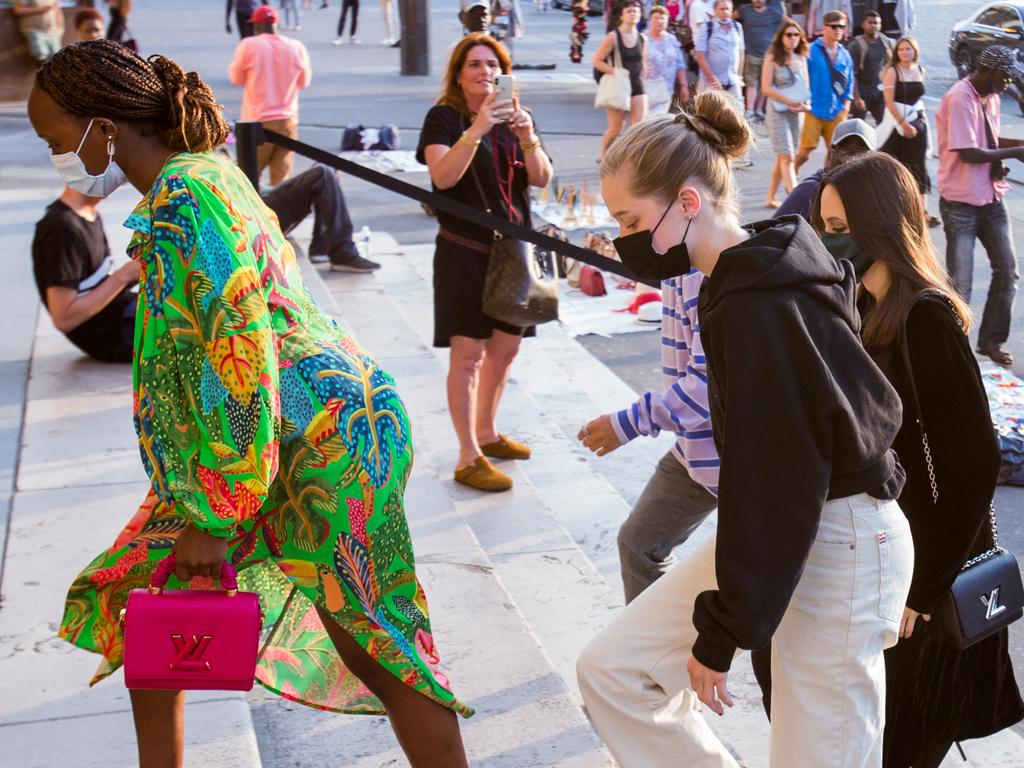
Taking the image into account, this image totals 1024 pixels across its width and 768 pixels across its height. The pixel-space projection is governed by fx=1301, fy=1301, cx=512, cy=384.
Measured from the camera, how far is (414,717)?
2670 millimetres

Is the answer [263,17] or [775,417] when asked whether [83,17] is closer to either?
[263,17]

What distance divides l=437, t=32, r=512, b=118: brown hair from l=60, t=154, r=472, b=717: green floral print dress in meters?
2.66

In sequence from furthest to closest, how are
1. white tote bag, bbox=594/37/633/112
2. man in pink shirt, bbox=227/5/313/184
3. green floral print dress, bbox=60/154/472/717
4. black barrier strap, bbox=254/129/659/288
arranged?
white tote bag, bbox=594/37/633/112 → man in pink shirt, bbox=227/5/313/184 → black barrier strap, bbox=254/129/659/288 → green floral print dress, bbox=60/154/472/717

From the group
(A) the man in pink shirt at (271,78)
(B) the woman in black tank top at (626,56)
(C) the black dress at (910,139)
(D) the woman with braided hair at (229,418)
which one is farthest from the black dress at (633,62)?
(D) the woman with braided hair at (229,418)

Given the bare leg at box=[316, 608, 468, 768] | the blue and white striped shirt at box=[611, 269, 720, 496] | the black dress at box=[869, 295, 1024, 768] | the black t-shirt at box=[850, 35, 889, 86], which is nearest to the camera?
the bare leg at box=[316, 608, 468, 768]

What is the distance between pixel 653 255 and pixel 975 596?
3.78 feet

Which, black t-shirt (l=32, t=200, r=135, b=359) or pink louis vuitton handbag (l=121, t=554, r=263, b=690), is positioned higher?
pink louis vuitton handbag (l=121, t=554, r=263, b=690)

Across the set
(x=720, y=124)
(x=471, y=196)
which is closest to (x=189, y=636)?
(x=720, y=124)

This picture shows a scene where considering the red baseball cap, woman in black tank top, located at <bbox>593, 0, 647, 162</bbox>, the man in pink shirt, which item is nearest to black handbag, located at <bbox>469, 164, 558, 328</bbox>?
the man in pink shirt

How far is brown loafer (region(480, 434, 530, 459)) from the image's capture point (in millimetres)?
5723

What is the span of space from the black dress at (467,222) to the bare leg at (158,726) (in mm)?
2652

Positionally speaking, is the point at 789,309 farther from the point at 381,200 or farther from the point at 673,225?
the point at 381,200

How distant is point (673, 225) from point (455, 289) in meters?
2.86

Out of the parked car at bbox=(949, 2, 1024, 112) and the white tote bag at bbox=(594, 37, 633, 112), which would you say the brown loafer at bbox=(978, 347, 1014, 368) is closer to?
the white tote bag at bbox=(594, 37, 633, 112)
